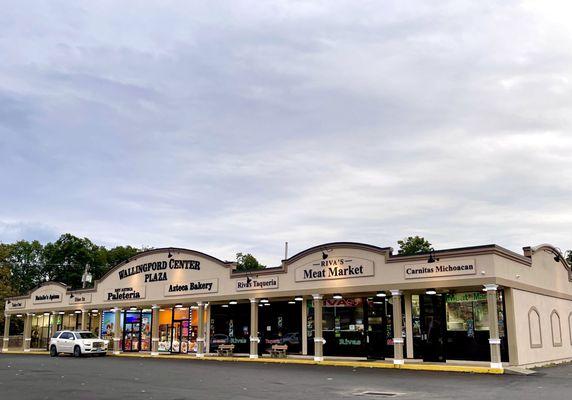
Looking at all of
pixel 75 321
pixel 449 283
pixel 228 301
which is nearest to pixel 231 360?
pixel 228 301

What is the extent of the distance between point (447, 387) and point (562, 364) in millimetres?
11878

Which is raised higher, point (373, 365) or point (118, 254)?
point (118, 254)

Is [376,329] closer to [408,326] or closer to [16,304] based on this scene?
[408,326]

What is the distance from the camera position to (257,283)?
30203 millimetres

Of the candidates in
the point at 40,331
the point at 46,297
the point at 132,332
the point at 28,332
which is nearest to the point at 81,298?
the point at 132,332

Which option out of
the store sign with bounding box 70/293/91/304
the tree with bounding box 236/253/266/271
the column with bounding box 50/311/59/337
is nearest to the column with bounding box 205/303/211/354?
the store sign with bounding box 70/293/91/304

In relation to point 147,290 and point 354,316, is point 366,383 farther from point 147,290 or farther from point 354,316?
point 147,290

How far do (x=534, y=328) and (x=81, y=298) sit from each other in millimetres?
30272

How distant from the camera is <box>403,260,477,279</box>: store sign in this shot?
74.0 feet

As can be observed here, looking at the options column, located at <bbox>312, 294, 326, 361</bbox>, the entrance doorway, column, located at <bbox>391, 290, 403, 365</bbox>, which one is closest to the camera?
column, located at <bbox>391, 290, 403, 365</bbox>

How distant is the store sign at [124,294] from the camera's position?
121 feet

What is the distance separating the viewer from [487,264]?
72.3 ft

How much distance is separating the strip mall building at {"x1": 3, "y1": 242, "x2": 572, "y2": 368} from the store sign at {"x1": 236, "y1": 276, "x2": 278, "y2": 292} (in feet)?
0.17

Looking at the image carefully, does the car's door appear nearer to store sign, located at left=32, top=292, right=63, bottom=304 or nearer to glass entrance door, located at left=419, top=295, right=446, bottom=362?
store sign, located at left=32, top=292, right=63, bottom=304
